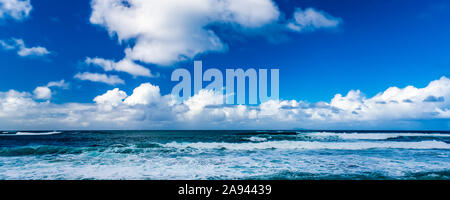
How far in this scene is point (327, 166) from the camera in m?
9.77

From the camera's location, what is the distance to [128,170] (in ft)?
30.4

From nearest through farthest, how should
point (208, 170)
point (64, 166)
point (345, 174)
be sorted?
1. point (345, 174)
2. point (208, 170)
3. point (64, 166)
